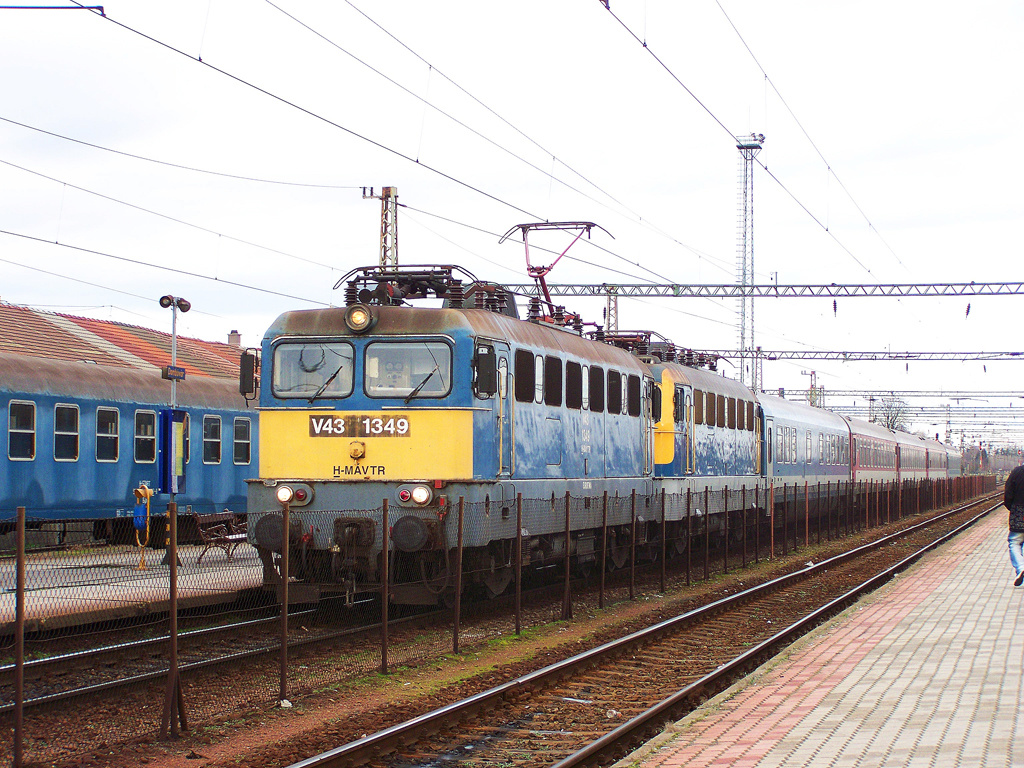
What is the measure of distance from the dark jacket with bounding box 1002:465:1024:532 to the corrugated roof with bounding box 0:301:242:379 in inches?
658

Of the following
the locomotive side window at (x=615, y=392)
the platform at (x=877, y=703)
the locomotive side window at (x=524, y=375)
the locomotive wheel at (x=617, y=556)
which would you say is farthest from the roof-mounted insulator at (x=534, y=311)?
the platform at (x=877, y=703)

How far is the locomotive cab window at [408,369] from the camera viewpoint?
14.2 metres

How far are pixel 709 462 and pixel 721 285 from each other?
19280mm

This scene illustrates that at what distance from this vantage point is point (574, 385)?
17359 millimetres

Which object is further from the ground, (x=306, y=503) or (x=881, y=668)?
(x=306, y=503)

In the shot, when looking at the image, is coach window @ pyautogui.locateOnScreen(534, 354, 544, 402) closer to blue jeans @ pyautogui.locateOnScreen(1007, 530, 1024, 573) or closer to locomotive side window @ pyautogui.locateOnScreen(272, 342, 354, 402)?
locomotive side window @ pyautogui.locateOnScreen(272, 342, 354, 402)

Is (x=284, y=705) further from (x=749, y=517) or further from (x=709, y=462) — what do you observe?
(x=749, y=517)

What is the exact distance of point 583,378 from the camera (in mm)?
17750

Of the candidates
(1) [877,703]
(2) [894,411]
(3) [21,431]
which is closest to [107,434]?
(3) [21,431]

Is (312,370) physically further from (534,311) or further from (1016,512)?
(1016,512)

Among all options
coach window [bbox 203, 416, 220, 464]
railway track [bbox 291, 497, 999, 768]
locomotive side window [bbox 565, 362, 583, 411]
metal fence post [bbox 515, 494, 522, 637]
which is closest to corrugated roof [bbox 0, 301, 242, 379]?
coach window [bbox 203, 416, 220, 464]

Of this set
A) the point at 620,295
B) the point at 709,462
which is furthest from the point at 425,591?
the point at 620,295

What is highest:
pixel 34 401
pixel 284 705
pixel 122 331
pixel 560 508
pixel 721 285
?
pixel 721 285

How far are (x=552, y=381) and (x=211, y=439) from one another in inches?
469
